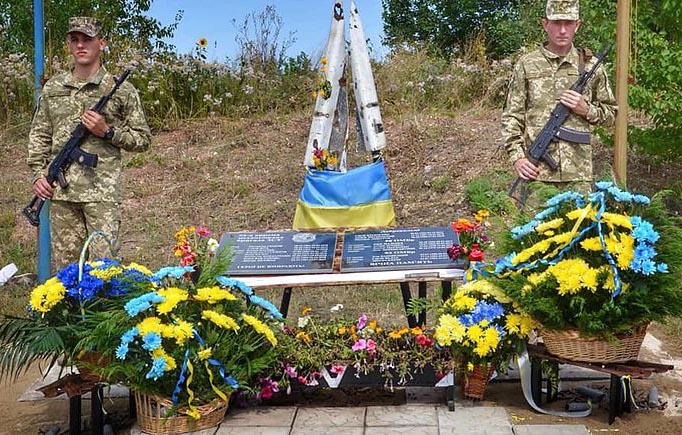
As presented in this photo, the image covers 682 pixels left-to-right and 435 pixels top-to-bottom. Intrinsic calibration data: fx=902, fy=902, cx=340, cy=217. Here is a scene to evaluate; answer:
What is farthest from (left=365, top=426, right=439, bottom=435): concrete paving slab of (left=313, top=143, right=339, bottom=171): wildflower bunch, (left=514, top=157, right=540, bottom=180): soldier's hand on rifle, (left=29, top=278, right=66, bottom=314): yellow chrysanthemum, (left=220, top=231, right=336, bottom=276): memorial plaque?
(left=313, top=143, right=339, bottom=171): wildflower bunch

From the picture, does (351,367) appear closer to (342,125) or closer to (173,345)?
(173,345)

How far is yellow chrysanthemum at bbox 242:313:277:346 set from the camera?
4.64 m

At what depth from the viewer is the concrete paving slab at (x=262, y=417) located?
4.68 m

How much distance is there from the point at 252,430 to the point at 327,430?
383 mm

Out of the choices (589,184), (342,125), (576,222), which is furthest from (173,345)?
(342,125)

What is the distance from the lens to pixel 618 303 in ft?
14.3

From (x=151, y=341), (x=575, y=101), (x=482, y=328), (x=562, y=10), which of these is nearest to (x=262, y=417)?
(x=151, y=341)

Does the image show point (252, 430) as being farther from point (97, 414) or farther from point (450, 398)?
point (450, 398)

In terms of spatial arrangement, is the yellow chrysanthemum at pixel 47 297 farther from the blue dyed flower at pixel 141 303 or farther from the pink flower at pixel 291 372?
the pink flower at pixel 291 372

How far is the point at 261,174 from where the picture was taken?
A: 11.2 metres

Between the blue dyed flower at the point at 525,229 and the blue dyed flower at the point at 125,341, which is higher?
the blue dyed flower at the point at 525,229

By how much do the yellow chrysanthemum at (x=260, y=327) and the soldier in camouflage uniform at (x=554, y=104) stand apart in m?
1.99

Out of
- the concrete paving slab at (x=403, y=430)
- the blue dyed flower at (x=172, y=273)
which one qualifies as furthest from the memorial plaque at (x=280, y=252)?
the concrete paving slab at (x=403, y=430)

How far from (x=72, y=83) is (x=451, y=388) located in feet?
10.4
